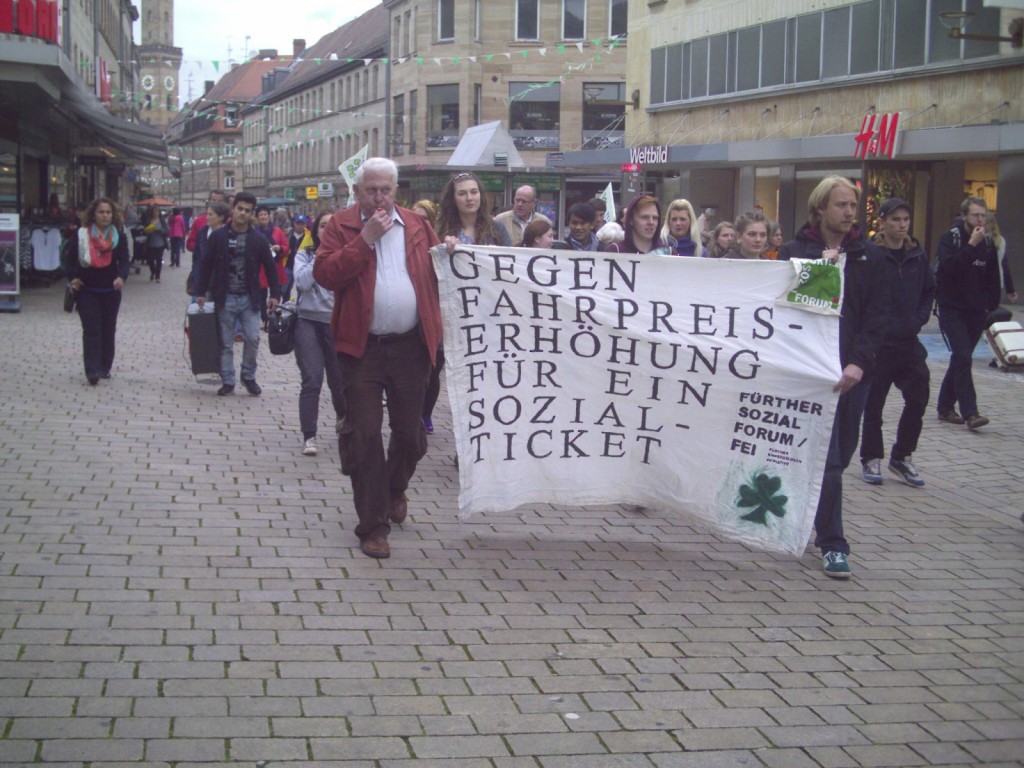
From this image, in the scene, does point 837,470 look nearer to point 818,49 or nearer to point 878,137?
point 878,137

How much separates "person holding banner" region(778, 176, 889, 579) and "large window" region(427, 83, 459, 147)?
173ft

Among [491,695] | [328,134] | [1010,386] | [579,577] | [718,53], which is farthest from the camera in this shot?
[328,134]

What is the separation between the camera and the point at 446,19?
58969 mm

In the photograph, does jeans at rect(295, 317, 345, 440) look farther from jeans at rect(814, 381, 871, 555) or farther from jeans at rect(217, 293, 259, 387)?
jeans at rect(814, 381, 871, 555)

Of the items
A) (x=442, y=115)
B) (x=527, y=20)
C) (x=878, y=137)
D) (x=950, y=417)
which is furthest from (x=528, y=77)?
(x=950, y=417)

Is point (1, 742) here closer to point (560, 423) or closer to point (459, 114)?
point (560, 423)

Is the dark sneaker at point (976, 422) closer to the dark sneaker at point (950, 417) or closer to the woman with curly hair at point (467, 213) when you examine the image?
the dark sneaker at point (950, 417)

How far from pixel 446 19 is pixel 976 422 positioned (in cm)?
5167

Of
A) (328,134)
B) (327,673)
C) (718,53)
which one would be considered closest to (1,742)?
(327,673)

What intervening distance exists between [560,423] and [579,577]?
891 millimetres

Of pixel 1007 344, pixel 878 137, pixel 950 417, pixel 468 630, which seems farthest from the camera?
pixel 878 137

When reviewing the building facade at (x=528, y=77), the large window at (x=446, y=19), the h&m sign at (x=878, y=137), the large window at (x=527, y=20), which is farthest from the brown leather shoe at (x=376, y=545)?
the large window at (x=446, y=19)

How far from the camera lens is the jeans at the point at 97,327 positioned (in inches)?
464

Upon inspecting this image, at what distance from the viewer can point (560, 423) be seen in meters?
6.62
